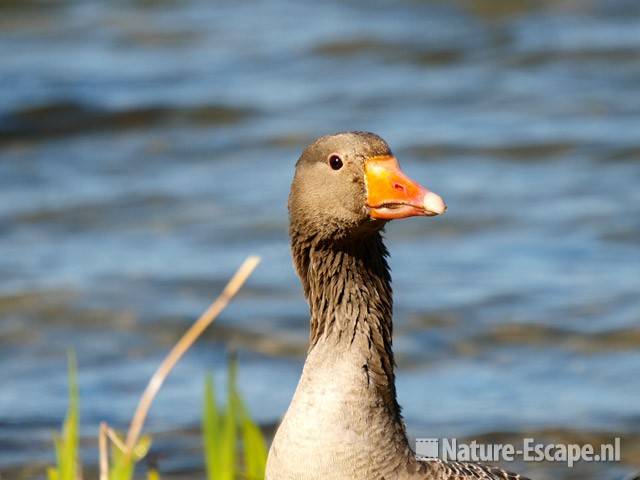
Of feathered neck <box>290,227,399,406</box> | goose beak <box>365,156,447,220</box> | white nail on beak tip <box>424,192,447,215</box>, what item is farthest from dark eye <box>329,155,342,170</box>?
white nail on beak tip <box>424,192,447,215</box>

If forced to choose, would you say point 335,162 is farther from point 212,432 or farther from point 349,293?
point 212,432

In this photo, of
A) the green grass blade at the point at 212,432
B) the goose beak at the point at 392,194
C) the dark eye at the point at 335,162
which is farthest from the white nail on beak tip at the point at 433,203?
the green grass blade at the point at 212,432

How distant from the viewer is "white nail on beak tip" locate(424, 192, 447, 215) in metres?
5.39

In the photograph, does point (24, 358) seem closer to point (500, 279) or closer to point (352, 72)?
point (500, 279)

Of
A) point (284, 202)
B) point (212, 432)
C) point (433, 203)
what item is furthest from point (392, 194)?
point (284, 202)

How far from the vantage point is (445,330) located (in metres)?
11.4

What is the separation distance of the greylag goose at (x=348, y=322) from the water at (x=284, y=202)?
347cm

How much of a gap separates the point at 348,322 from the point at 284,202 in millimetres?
8093

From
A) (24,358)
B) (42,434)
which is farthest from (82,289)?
(42,434)

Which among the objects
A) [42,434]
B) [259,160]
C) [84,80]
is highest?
[84,80]

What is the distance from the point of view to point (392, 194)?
5.62m

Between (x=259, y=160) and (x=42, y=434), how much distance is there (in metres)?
6.34

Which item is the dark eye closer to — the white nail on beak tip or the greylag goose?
the greylag goose

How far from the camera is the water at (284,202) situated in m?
10.3
